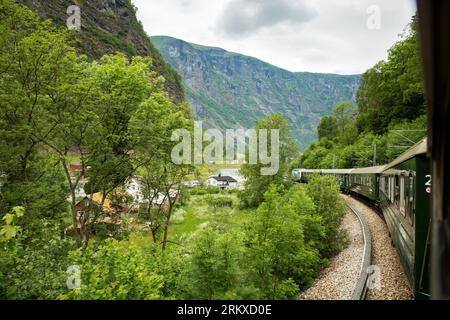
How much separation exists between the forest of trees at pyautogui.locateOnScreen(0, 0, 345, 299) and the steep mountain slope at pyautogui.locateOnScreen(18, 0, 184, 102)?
188 feet

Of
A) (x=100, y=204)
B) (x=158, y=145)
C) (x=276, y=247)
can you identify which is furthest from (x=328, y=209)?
(x=100, y=204)

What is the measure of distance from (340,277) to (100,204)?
36.1 feet

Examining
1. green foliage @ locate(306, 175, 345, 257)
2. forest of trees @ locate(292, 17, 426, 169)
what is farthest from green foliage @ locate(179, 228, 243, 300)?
forest of trees @ locate(292, 17, 426, 169)

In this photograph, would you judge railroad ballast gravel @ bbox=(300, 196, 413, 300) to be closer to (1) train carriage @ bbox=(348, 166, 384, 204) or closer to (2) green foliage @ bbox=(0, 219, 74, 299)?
(1) train carriage @ bbox=(348, 166, 384, 204)

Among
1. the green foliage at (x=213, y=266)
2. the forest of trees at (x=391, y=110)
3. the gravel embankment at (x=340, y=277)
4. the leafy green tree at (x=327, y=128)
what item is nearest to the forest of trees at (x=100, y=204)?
the green foliage at (x=213, y=266)

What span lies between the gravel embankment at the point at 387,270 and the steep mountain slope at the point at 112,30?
65757 millimetres

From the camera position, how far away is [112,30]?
9112 cm

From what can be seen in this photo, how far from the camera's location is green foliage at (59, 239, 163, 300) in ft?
17.7

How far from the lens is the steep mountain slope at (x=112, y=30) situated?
70.4 meters

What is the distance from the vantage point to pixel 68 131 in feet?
41.4

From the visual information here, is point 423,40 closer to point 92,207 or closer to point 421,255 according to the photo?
point 421,255

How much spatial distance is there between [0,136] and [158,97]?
667 cm

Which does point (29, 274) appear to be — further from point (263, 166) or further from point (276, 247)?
point (263, 166)

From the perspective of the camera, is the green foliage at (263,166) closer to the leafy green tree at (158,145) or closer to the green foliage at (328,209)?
the leafy green tree at (158,145)
